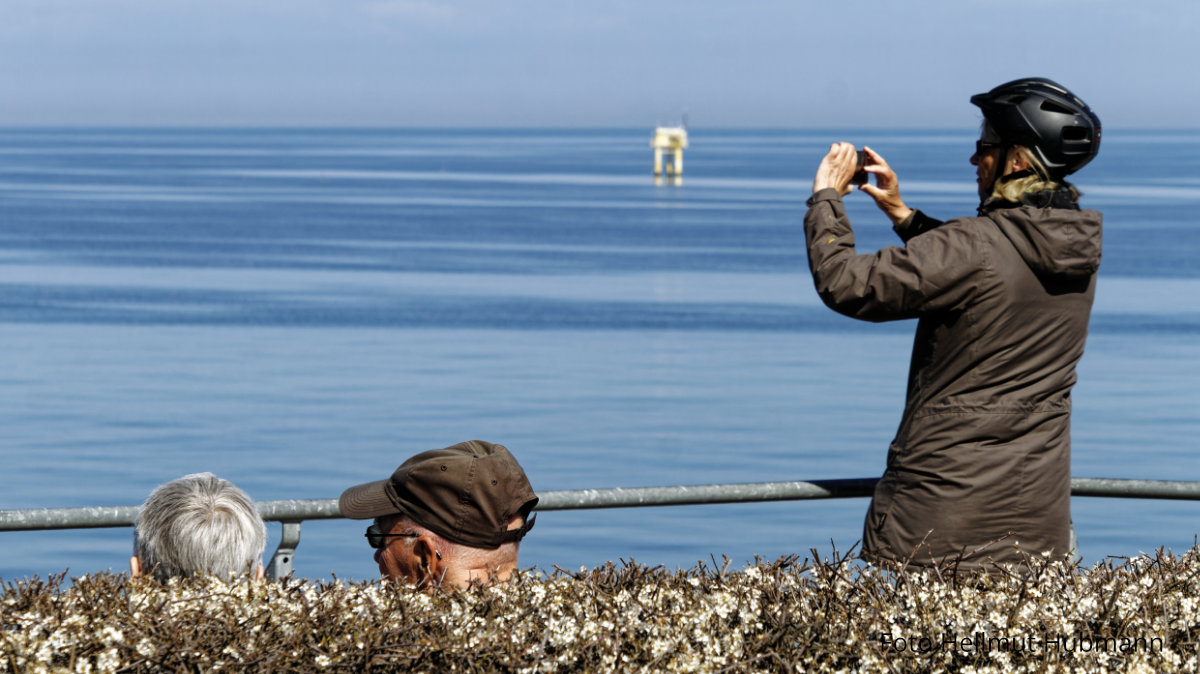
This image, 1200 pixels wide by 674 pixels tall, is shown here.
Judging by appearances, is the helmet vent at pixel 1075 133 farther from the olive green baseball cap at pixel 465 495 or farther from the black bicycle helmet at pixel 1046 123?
the olive green baseball cap at pixel 465 495

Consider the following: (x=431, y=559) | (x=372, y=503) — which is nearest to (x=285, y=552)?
(x=372, y=503)

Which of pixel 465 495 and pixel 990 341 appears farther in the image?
pixel 990 341

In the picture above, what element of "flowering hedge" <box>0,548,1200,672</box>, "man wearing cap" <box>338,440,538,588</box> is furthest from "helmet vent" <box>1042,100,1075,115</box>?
"man wearing cap" <box>338,440,538,588</box>

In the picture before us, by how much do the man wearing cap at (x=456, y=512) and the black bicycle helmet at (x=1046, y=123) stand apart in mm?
1618

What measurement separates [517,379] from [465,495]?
86.1 ft

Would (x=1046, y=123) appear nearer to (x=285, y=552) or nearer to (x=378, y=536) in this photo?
(x=378, y=536)

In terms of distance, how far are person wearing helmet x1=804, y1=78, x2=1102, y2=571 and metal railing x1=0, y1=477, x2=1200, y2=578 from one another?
440 millimetres

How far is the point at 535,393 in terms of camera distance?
27.8 meters

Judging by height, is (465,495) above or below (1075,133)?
below

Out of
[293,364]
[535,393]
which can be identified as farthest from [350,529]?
[293,364]

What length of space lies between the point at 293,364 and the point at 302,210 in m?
65.0

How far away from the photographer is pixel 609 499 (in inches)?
177

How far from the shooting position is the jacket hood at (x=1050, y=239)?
399 centimetres

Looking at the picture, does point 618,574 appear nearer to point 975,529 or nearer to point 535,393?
point 975,529
